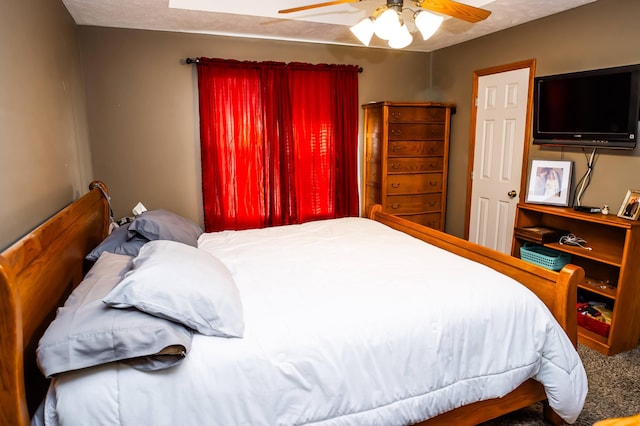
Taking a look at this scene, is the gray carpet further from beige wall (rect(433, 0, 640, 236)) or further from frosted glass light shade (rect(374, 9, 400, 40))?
frosted glass light shade (rect(374, 9, 400, 40))

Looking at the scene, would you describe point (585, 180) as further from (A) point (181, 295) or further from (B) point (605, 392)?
(A) point (181, 295)

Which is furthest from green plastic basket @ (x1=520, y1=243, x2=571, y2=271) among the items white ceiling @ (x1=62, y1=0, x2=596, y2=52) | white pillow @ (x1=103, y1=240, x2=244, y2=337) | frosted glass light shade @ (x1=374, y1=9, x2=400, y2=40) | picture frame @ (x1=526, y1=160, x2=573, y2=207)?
white pillow @ (x1=103, y1=240, x2=244, y2=337)

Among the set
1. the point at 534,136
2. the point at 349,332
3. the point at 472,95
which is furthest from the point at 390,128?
the point at 349,332

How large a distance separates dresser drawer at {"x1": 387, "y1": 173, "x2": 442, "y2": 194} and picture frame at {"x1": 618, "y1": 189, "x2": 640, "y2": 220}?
1869 millimetres

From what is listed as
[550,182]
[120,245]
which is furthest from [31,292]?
[550,182]

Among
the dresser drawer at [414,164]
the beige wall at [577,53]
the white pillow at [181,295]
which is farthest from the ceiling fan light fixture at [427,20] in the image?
the dresser drawer at [414,164]

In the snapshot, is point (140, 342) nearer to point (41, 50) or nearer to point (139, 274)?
point (139, 274)

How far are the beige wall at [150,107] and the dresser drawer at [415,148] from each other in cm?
133

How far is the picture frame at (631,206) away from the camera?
8.93 feet

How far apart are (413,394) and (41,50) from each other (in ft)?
8.43

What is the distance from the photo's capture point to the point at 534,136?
3.48 metres

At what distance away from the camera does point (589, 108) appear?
3039 millimetres

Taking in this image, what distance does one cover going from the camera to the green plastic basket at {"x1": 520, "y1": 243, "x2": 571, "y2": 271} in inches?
127

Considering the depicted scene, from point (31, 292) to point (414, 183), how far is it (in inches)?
144
